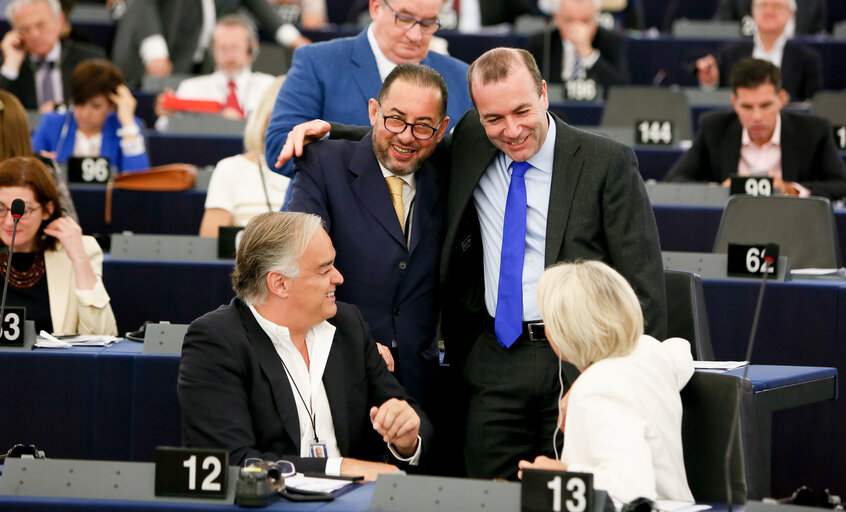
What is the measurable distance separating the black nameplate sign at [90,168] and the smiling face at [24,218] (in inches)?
65.5

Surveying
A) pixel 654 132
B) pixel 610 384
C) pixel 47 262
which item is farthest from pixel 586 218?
pixel 654 132

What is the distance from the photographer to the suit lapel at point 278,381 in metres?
2.82

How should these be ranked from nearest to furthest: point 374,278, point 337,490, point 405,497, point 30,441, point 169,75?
point 405,497 → point 337,490 → point 374,278 → point 30,441 → point 169,75

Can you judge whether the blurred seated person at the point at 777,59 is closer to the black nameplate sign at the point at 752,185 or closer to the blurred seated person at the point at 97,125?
the black nameplate sign at the point at 752,185

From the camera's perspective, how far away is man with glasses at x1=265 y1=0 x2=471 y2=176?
352 centimetres

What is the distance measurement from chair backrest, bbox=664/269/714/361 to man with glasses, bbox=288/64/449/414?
740 millimetres

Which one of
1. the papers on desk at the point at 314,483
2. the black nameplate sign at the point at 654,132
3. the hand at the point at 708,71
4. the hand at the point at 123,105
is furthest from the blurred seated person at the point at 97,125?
the papers on desk at the point at 314,483

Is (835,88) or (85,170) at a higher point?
(835,88)

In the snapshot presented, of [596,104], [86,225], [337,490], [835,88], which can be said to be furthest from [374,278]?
[835,88]

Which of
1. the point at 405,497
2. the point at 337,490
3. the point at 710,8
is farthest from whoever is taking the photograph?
the point at 710,8

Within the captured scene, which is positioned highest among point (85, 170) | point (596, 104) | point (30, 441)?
point (596, 104)

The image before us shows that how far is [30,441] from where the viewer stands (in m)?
3.71

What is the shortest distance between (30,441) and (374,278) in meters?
1.26

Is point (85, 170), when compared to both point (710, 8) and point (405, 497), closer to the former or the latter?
point (405, 497)
